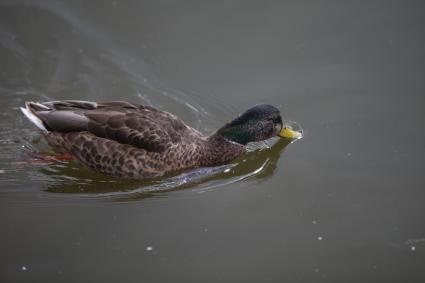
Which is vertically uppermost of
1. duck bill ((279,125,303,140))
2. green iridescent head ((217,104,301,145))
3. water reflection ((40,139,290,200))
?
green iridescent head ((217,104,301,145))

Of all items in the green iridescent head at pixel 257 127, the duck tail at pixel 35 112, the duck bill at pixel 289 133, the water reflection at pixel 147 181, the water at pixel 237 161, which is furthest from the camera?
the duck bill at pixel 289 133

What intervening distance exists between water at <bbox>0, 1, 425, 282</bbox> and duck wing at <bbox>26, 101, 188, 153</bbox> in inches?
19.5

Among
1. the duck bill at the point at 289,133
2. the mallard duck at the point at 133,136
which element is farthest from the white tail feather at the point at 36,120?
the duck bill at the point at 289,133

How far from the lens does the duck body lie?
7.08 meters

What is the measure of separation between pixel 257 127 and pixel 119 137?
1761 mm

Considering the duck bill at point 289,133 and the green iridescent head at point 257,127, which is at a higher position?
the green iridescent head at point 257,127

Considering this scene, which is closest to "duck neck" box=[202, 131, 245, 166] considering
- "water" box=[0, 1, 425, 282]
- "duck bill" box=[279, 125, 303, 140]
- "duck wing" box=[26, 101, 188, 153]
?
"water" box=[0, 1, 425, 282]

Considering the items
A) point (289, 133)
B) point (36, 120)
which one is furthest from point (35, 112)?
point (289, 133)

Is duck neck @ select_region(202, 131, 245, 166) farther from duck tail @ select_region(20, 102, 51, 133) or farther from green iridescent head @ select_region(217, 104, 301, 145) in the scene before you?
duck tail @ select_region(20, 102, 51, 133)

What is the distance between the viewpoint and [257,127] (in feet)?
25.2

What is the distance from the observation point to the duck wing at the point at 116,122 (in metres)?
7.07

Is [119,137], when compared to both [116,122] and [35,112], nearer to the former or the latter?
[116,122]

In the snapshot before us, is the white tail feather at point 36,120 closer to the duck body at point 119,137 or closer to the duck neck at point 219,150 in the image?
the duck body at point 119,137

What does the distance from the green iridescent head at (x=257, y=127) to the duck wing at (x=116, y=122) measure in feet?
2.14
